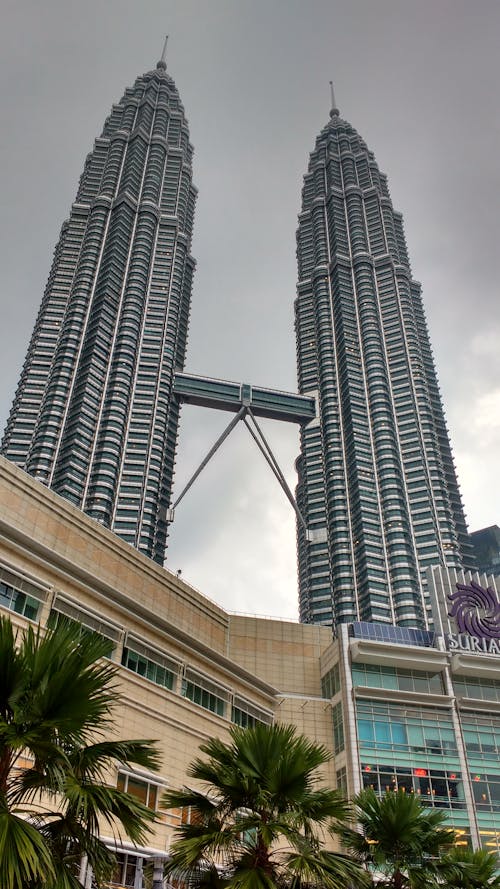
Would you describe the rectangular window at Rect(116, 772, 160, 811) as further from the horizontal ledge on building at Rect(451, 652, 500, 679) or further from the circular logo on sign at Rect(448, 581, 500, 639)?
the circular logo on sign at Rect(448, 581, 500, 639)

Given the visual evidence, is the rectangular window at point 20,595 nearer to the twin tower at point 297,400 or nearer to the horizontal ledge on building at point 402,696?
the horizontal ledge on building at point 402,696

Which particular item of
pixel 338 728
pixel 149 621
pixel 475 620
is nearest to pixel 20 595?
pixel 149 621

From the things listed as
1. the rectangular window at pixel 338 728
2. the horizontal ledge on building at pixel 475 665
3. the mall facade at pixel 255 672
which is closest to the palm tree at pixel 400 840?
the mall facade at pixel 255 672

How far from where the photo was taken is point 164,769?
1421 inches

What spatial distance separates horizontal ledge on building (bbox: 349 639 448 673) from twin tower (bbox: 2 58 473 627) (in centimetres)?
6784

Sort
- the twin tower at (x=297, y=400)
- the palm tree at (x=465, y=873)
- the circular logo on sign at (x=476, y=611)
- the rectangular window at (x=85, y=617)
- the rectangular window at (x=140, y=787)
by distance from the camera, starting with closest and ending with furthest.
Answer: the palm tree at (x=465, y=873), the rectangular window at (x=85, y=617), the rectangular window at (x=140, y=787), the circular logo on sign at (x=476, y=611), the twin tower at (x=297, y=400)

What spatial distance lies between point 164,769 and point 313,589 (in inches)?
4685

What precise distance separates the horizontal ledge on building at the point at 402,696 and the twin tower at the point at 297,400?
69895mm

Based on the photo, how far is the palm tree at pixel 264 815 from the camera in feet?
52.6

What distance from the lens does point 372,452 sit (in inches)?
6289

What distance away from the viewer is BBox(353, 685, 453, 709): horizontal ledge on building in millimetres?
50500

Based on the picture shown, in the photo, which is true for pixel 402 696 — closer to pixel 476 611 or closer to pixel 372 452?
pixel 476 611

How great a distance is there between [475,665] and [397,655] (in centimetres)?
616

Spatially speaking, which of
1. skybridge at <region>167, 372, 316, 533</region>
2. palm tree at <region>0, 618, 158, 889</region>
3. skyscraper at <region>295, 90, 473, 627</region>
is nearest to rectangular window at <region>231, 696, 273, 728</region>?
palm tree at <region>0, 618, 158, 889</region>
